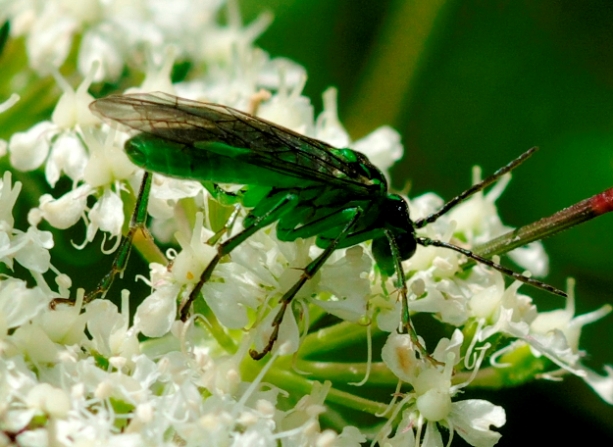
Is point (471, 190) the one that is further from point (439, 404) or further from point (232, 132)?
point (232, 132)

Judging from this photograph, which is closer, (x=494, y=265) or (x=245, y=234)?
(x=245, y=234)

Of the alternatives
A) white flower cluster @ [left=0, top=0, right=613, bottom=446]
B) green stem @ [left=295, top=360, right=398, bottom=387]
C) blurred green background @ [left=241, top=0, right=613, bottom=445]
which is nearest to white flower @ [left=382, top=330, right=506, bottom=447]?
white flower cluster @ [left=0, top=0, right=613, bottom=446]

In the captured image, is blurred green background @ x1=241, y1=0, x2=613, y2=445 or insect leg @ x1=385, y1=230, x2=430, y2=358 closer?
insect leg @ x1=385, y1=230, x2=430, y2=358

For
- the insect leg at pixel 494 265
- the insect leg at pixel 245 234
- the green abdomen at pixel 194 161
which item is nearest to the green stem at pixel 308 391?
the insect leg at pixel 245 234

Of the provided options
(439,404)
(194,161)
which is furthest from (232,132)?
(439,404)

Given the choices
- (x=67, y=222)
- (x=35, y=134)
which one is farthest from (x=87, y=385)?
(x=35, y=134)

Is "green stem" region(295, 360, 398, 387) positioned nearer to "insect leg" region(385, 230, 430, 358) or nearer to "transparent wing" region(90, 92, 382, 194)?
"insect leg" region(385, 230, 430, 358)
